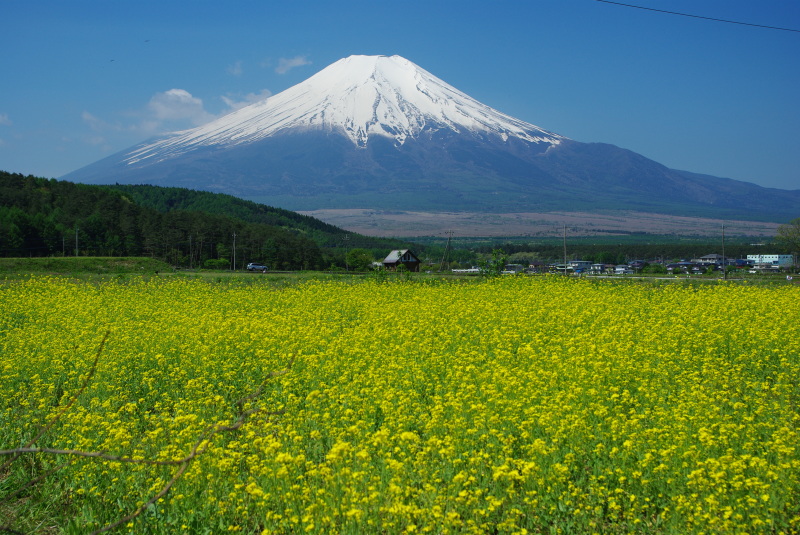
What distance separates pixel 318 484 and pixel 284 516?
39 cm

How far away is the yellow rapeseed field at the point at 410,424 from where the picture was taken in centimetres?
414

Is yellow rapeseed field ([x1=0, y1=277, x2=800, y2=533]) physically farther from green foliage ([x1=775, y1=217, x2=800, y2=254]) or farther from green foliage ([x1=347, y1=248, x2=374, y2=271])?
green foliage ([x1=775, y1=217, x2=800, y2=254])

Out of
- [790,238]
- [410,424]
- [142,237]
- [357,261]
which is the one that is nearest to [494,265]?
[410,424]

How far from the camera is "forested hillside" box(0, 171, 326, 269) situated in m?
48.1

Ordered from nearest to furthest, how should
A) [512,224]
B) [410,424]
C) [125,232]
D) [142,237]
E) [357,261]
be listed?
1. [410,424]
2. [357,261]
3. [125,232]
4. [142,237]
5. [512,224]

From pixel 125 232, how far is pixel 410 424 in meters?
53.9

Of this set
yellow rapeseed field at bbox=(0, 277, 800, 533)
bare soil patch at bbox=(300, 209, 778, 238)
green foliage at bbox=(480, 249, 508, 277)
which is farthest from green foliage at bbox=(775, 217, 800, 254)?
bare soil patch at bbox=(300, 209, 778, 238)

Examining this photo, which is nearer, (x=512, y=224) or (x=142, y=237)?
(x=142, y=237)

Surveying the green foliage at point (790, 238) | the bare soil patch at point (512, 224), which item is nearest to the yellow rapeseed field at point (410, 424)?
the green foliage at point (790, 238)

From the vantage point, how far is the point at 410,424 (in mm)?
5680

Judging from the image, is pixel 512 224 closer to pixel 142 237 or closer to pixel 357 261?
pixel 357 261

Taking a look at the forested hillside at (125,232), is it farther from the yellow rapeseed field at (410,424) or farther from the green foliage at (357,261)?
the yellow rapeseed field at (410,424)

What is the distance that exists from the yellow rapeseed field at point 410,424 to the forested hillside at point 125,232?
40.8 metres

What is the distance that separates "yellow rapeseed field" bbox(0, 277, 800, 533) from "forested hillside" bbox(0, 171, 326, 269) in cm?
4082
